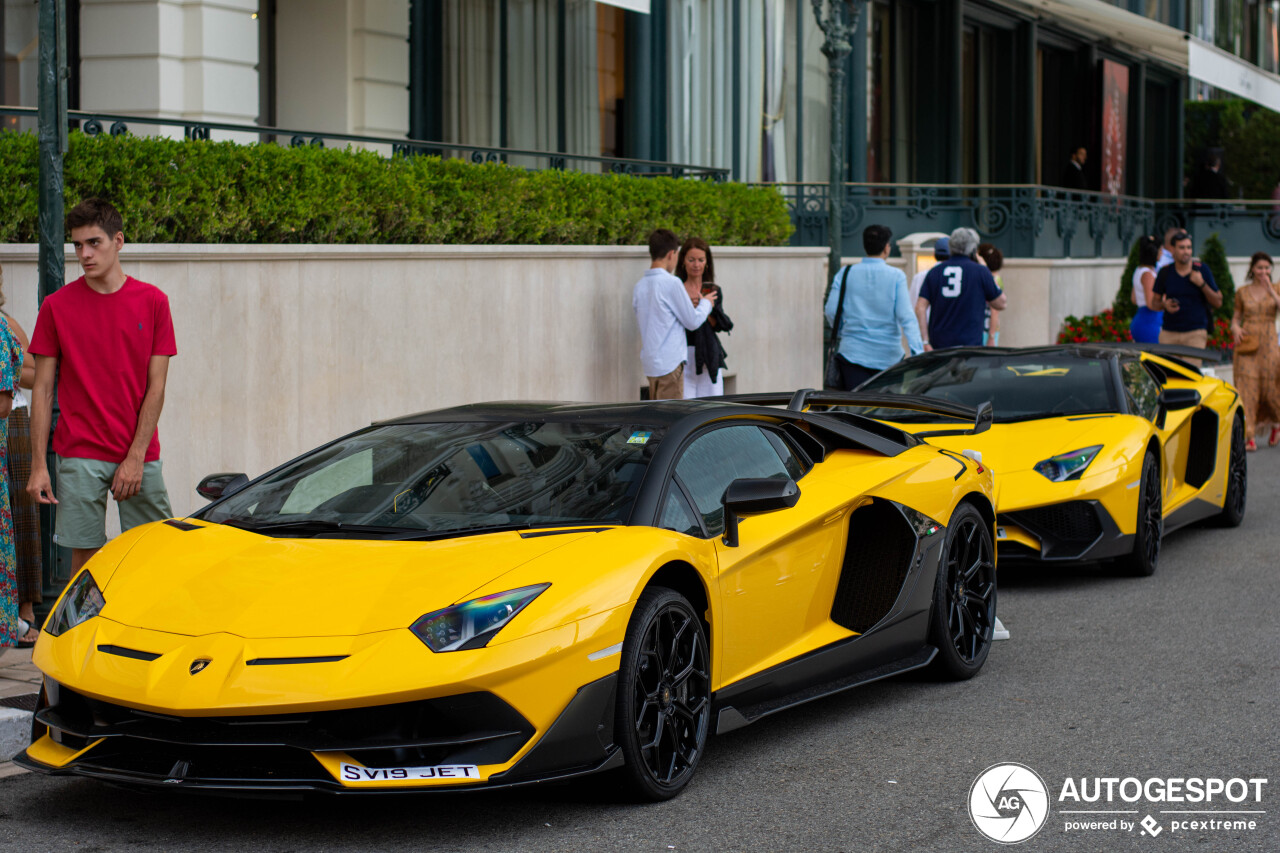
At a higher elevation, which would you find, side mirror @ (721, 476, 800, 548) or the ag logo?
side mirror @ (721, 476, 800, 548)

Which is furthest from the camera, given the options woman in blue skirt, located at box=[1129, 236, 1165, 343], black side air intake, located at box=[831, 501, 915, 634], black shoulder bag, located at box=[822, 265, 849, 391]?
woman in blue skirt, located at box=[1129, 236, 1165, 343]

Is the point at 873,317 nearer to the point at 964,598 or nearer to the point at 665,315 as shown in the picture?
the point at 665,315

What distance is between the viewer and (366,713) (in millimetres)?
4555

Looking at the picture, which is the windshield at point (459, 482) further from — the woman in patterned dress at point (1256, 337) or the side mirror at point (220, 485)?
the woman in patterned dress at point (1256, 337)

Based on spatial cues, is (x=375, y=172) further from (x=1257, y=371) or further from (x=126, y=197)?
(x=1257, y=371)

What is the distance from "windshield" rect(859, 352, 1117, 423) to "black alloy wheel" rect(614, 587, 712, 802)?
470 centimetres

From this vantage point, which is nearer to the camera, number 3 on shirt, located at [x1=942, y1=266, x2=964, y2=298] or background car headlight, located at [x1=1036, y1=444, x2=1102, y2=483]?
background car headlight, located at [x1=1036, y1=444, x2=1102, y2=483]

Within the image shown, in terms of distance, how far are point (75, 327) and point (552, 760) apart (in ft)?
10.7

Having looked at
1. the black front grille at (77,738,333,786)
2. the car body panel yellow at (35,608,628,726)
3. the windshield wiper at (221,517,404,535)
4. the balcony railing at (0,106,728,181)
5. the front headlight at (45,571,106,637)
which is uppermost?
the balcony railing at (0,106,728,181)

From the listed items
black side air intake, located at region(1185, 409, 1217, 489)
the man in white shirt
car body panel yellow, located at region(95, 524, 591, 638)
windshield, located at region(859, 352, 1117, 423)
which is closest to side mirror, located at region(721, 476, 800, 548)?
car body panel yellow, located at region(95, 524, 591, 638)

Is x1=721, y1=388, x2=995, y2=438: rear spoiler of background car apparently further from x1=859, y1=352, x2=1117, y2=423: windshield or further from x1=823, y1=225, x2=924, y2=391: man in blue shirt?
x1=823, y1=225, x2=924, y2=391: man in blue shirt

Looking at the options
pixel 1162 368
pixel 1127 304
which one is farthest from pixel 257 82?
pixel 1127 304

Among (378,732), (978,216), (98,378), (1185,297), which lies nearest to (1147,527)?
(98,378)

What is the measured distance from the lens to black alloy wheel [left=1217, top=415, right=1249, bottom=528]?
37.2ft
